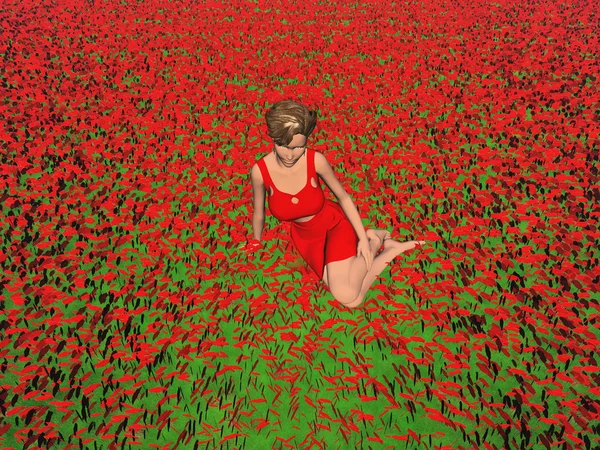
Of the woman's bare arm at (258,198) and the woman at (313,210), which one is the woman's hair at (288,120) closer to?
the woman at (313,210)

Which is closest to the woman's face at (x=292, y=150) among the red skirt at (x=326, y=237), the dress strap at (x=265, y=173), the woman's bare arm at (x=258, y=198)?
the dress strap at (x=265, y=173)

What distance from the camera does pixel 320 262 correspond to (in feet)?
16.1

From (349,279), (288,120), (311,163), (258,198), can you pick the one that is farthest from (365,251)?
(288,120)

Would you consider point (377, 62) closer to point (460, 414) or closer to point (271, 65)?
point (271, 65)

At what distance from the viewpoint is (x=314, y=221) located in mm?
4746

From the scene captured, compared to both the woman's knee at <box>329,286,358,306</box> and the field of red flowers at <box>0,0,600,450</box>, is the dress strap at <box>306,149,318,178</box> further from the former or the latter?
the field of red flowers at <box>0,0,600,450</box>

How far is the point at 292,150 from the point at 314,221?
1.02 m

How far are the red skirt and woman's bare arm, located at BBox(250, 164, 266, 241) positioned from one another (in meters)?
0.39

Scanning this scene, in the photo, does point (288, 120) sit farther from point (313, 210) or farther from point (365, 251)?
point (365, 251)

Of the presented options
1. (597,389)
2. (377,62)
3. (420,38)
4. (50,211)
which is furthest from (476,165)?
(420,38)

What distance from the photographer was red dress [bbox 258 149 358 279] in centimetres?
442

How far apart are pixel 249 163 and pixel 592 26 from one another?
14133mm

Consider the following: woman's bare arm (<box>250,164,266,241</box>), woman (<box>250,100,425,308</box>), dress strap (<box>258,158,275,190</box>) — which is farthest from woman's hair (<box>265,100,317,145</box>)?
woman's bare arm (<box>250,164,266,241</box>)

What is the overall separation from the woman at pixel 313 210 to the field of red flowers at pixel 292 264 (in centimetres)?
40
